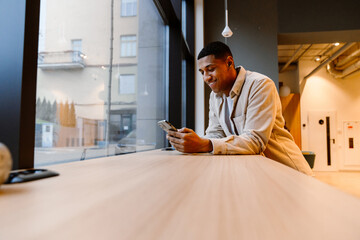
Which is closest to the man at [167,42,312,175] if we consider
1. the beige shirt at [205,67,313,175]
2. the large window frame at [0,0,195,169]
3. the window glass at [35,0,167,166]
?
the beige shirt at [205,67,313,175]

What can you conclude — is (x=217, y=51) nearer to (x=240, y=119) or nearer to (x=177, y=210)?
(x=240, y=119)

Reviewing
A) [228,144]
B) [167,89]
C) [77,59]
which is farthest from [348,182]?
[77,59]

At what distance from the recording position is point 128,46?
1.77 meters

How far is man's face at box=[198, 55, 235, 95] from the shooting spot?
168cm

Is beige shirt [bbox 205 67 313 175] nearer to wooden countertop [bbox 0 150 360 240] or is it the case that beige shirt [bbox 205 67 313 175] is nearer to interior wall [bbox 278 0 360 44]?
wooden countertop [bbox 0 150 360 240]

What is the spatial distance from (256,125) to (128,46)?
3.36ft

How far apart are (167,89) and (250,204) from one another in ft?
8.08

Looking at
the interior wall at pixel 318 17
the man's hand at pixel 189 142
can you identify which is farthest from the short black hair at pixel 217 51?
the interior wall at pixel 318 17

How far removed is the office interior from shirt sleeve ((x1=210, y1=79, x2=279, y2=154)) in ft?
2.30

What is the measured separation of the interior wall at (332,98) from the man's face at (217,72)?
7.24 metres

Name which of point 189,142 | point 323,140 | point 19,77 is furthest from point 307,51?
point 19,77

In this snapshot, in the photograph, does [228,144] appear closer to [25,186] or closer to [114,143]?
[114,143]

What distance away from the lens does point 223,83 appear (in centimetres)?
172

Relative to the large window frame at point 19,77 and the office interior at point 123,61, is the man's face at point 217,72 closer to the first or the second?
the office interior at point 123,61
